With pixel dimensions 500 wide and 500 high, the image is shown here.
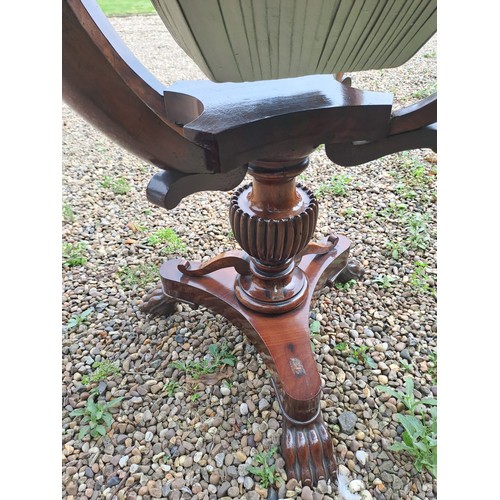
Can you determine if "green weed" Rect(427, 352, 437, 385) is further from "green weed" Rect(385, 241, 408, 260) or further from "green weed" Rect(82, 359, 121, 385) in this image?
"green weed" Rect(82, 359, 121, 385)

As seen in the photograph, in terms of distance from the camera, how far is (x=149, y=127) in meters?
0.72

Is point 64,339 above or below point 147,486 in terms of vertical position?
above

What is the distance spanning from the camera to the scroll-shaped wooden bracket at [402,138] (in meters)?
0.91

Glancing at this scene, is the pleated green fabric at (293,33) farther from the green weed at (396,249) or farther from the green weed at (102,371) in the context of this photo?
the green weed at (396,249)

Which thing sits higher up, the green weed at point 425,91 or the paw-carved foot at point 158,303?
the green weed at point 425,91

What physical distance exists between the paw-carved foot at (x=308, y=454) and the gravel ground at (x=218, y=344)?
31mm

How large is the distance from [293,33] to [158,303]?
3.83ft

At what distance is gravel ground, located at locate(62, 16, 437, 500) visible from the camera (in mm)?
1143

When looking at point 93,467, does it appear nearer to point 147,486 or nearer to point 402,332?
point 147,486

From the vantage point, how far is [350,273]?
173 centimetres

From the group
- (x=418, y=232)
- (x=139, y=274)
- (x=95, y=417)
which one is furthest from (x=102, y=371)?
(x=418, y=232)

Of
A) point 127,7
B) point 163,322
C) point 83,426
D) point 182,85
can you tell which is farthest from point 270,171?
point 127,7

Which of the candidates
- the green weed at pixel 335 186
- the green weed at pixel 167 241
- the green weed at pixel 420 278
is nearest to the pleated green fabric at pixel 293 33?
the green weed at pixel 420 278

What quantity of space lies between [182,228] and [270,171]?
117 centimetres
